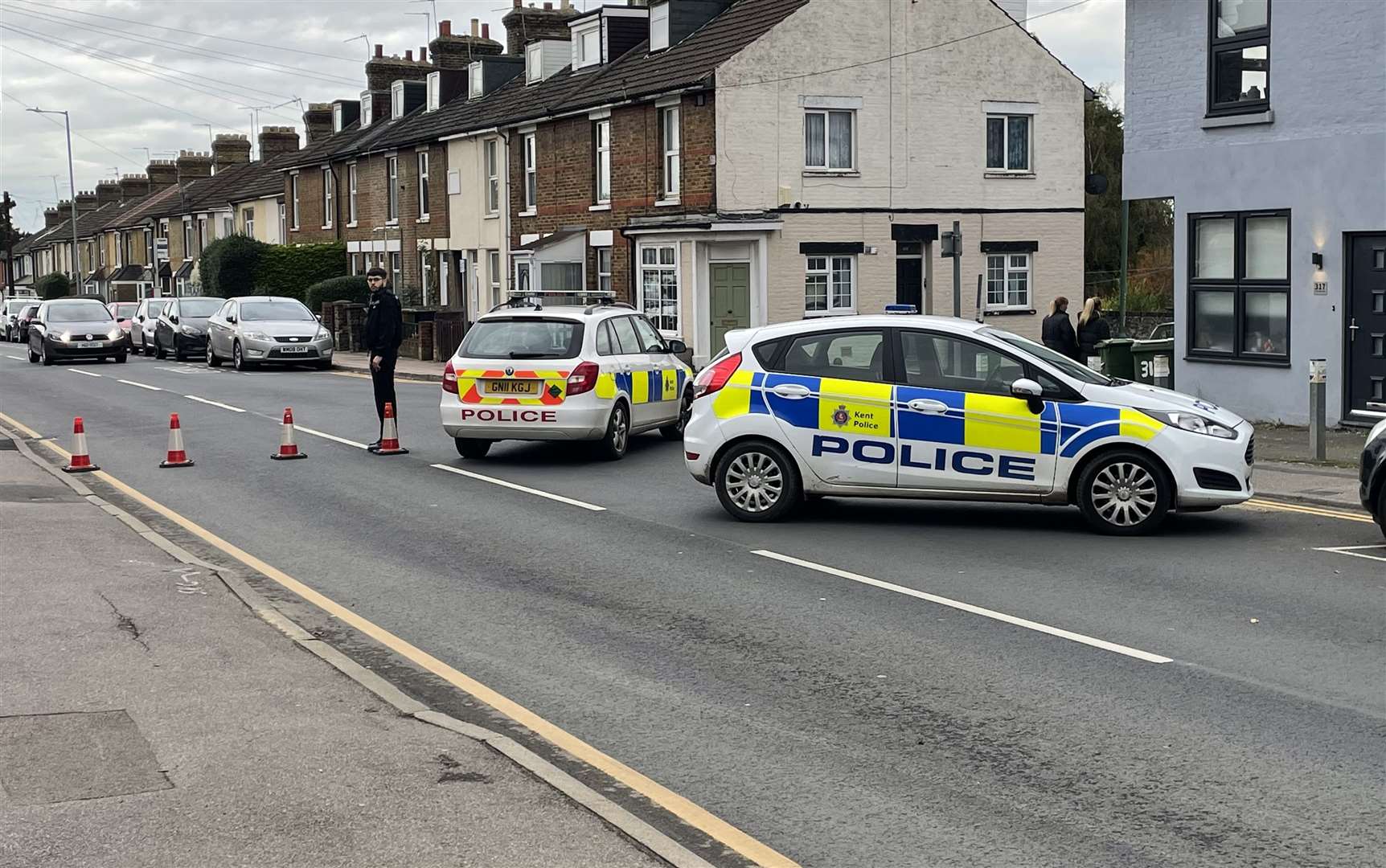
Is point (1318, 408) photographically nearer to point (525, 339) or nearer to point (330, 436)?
point (525, 339)

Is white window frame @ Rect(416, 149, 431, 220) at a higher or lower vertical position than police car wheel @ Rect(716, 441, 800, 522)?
higher

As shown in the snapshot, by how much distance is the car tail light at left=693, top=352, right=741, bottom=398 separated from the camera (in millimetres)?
12820

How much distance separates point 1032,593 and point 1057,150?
28.5 meters

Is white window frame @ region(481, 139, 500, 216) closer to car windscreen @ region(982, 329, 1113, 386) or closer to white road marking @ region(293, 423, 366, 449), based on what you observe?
white road marking @ region(293, 423, 366, 449)

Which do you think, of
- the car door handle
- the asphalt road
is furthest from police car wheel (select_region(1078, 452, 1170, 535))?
the car door handle

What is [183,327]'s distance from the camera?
132ft

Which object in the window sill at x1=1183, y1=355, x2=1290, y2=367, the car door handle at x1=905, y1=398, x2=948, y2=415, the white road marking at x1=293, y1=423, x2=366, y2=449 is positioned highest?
the window sill at x1=1183, y1=355, x2=1290, y2=367

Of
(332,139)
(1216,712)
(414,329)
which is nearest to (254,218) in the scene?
(332,139)

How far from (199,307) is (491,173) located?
28.4ft

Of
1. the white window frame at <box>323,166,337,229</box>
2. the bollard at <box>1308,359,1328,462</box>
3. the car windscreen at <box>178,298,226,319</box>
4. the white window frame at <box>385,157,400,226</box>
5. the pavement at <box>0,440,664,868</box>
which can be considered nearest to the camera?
the pavement at <box>0,440,664,868</box>

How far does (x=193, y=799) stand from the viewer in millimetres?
5625

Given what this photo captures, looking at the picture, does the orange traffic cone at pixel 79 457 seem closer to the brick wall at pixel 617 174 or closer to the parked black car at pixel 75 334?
the brick wall at pixel 617 174

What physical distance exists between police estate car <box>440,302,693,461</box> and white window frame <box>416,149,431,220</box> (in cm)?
3082

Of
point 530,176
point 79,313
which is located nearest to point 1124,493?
point 530,176
